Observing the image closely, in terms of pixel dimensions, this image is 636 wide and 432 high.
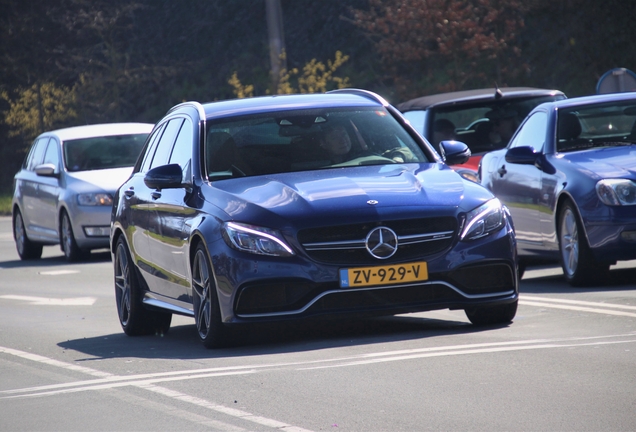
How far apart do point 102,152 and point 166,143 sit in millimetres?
10323

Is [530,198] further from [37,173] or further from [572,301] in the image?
[37,173]

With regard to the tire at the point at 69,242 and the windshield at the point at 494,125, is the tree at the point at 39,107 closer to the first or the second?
the tire at the point at 69,242

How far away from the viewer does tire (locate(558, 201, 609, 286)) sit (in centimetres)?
1190

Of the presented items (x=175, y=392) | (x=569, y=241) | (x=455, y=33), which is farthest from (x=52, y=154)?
(x=175, y=392)

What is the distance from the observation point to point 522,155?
510 inches

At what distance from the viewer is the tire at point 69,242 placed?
2003 centimetres

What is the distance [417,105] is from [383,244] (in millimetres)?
9543

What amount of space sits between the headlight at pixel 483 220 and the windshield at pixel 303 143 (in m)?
0.98

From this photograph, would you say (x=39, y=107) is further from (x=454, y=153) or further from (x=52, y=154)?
(x=454, y=153)

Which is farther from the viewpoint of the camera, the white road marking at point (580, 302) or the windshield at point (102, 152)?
the windshield at point (102, 152)

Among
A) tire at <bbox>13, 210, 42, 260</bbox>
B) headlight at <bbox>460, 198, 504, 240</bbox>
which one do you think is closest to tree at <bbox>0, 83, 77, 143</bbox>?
tire at <bbox>13, 210, 42, 260</bbox>

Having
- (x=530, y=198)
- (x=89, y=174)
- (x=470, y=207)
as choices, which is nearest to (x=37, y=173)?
(x=89, y=174)

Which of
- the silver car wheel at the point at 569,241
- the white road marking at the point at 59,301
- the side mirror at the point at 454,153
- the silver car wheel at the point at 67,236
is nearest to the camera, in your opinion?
the side mirror at the point at 454,153

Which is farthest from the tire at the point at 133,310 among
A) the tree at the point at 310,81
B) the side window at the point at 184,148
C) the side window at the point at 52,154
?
the tree at the point at 310,81
